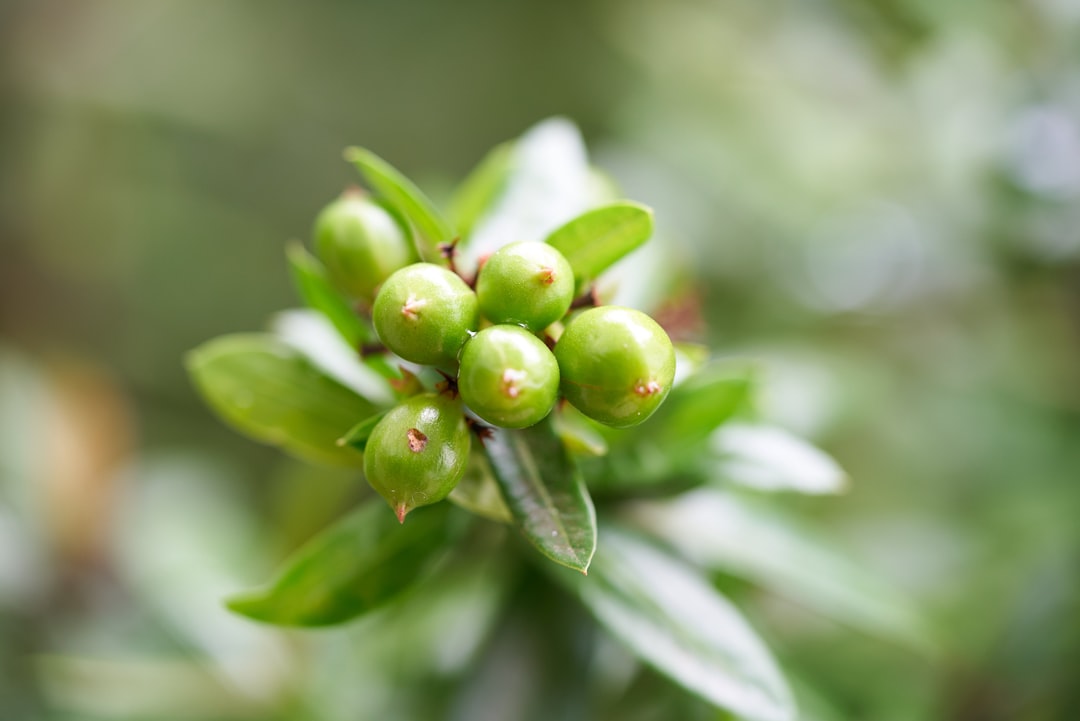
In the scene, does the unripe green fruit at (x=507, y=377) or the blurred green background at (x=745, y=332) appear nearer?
the unripe green fruit at (x=507, y=377)

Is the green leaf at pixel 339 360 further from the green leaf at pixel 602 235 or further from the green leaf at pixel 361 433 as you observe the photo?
the green leaf at pixel 602 235

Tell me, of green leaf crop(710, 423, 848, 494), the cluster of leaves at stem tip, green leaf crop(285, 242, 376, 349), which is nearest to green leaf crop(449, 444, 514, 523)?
the cluster of leaves at stem tip

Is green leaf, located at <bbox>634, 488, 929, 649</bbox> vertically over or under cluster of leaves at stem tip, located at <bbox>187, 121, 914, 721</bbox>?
under

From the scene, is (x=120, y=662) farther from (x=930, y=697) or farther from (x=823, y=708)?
(x=930, y=697)

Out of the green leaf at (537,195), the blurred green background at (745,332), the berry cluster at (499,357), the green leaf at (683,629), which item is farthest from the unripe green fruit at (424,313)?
the blurred green background at (745,332)

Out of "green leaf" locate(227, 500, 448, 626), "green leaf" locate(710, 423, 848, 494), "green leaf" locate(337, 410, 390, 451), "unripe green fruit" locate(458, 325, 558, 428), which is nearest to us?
"unripe green fruit" locate(458, 325, 558, 428)

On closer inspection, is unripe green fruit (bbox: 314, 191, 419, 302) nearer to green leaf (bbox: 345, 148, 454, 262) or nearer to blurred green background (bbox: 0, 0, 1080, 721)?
green leaf (bbox: 345, 148, 454, 262)
